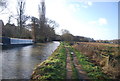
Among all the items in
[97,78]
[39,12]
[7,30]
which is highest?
[39,12]

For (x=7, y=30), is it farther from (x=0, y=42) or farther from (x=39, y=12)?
(x=0, y=42)

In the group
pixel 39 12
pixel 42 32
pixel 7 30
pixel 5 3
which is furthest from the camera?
pixel 42 32

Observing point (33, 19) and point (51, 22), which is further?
point (51, 22)

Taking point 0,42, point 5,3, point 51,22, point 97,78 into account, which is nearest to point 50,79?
point 97,78

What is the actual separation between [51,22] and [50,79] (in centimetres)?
5226

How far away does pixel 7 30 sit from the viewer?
104ft

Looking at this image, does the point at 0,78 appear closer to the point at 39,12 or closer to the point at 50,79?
the point at 50,79

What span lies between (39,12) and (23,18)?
610 cm

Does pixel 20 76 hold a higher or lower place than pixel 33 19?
lower

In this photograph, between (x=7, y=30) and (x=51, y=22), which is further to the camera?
(x=51, y=22)

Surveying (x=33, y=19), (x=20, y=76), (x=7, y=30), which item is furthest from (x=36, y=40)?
(x=20, y=76)

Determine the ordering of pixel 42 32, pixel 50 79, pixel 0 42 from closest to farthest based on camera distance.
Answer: pixel 50 79, pixel 0 42, pixel 42 32

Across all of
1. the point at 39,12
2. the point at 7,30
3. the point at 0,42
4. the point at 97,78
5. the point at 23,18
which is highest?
the point at 39,12

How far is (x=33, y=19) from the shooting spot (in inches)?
1561
